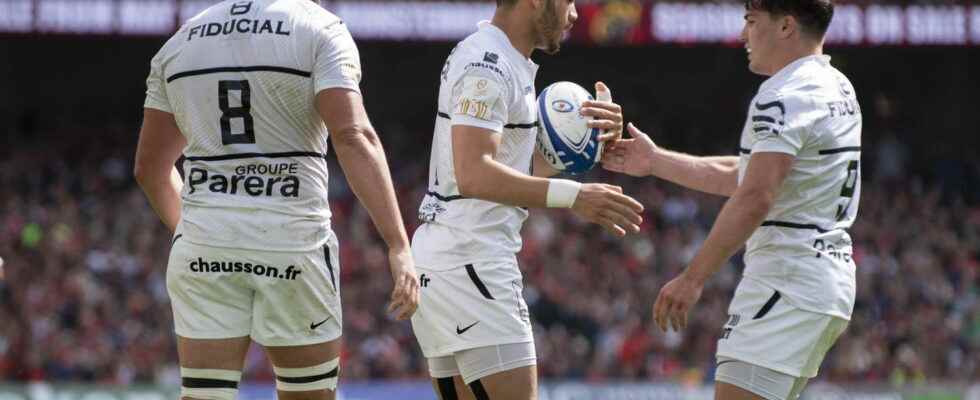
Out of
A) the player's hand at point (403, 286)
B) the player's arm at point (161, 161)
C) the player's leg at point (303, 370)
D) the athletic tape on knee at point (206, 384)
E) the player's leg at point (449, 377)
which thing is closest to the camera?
the player's hand at point (403, 286)

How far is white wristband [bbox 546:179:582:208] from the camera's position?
200 inches

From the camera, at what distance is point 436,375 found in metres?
5.47

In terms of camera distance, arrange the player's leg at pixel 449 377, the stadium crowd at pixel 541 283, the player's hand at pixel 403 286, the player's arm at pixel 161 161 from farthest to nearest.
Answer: the stadium crowd at pixel 541 283 < the player's leg at pixel 449 377 < the player's arm at pixel 161 161 < the player's hand at pixel 403 286

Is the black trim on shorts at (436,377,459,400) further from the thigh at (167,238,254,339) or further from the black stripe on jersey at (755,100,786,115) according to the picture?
the black stripe on jersey at (755,100,786,115)

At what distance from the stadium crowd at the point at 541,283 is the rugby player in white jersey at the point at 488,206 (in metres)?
12.1

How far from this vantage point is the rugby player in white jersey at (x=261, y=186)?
4.78m

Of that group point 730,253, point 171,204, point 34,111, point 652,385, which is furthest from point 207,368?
point 34,111

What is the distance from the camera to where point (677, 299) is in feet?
16.3

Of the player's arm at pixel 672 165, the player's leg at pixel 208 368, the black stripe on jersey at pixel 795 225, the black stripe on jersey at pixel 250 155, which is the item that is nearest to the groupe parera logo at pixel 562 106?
the player's arm at pixel 672 165

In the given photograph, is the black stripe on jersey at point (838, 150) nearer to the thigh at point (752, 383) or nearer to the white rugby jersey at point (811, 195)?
the white rugby jersey at point (811, 195)

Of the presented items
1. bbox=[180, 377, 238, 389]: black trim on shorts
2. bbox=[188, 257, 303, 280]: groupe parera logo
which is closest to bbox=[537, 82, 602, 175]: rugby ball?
bbox=[188, 257, 303, 280]: groupe parera logo

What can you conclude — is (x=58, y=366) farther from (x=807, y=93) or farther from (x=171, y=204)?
(x=807, y=93)

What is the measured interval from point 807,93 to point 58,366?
14101 millimetres

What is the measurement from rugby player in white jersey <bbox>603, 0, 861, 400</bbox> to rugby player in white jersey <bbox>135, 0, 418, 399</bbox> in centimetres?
123
